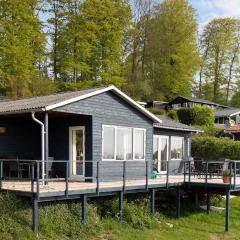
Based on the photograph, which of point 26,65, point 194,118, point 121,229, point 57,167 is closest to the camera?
point 121,229

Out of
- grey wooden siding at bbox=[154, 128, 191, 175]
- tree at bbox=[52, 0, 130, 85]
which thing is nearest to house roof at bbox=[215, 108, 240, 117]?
tree at bbox=[52, 0, 130, 85]

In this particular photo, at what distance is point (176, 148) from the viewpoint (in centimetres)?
2436

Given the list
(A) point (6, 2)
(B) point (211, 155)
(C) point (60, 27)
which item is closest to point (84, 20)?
(C) point (60, 27)

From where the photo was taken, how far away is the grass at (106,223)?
13.4m

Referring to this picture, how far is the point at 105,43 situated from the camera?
144ft

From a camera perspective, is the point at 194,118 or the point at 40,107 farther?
the point at 194,118

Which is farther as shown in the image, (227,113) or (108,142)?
(227,113)

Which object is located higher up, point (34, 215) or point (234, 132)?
point (234, 132)

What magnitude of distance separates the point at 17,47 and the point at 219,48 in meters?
31.9

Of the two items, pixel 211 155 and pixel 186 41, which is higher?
pixel 186 41

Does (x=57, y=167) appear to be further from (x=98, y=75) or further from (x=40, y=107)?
(x=98, y=75)

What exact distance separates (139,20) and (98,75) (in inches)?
560

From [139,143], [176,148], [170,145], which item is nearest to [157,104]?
[176,148]

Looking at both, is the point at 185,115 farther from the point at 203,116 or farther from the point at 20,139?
the point at 20,139
